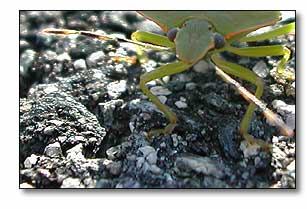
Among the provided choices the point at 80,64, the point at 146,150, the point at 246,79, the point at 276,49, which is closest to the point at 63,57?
the point at 80,64

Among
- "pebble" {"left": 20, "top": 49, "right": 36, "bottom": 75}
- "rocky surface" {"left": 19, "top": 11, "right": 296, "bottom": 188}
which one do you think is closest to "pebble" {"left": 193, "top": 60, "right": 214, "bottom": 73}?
"rocky surface" {"left": 19, "top": 11, "right": 296, "bottom": 188}

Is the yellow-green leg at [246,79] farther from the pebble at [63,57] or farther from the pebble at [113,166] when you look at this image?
the pebble at [63,57]

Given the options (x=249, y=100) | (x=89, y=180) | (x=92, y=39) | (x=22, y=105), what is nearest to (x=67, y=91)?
(x=22, y=105)

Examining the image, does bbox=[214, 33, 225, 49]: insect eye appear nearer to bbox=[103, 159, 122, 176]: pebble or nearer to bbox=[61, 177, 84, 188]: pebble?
bbox=[103, 159, 122, 176]: pebble

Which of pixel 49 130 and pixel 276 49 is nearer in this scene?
pixel 49 130

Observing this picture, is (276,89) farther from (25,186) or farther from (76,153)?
(25,186)

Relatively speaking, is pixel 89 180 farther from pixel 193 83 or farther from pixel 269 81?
pixel 269 81

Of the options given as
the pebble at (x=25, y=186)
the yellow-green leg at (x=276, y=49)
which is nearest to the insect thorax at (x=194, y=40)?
the yellow-green leg at (x=276, y=49)
